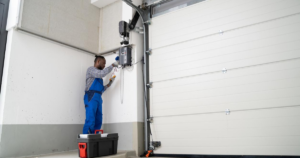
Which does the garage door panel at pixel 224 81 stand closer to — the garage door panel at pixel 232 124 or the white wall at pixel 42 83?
the garage door panel at pixel 232 124

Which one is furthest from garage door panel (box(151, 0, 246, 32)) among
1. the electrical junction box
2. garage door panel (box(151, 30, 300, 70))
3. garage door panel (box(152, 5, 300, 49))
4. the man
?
the man

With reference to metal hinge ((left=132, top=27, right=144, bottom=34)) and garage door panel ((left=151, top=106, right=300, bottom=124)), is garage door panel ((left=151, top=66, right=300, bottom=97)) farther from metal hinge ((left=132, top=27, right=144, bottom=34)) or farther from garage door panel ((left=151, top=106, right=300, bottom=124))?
metal hinge ((left=132, top=27, right=144, bottom=34))

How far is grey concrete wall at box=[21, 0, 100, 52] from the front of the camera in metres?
3.69

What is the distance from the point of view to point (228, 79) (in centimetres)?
321

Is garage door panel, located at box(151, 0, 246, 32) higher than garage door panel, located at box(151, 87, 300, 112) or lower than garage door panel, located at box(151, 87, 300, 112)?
higher

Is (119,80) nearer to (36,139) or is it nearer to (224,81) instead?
(36,139)

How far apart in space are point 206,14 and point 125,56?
62.8 inches

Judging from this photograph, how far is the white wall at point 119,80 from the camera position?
4002mm

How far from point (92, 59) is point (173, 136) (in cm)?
238

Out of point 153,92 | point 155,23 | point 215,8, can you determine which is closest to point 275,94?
point 215,8

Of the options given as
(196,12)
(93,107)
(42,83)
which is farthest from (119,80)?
(196,12)

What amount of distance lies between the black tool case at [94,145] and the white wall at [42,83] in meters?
1.00

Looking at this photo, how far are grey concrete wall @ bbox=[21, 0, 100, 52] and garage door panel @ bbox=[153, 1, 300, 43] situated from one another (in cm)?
170

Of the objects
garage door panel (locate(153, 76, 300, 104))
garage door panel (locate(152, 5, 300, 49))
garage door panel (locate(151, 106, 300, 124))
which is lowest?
garage door panel (locate(151, 106, 300, 124))
